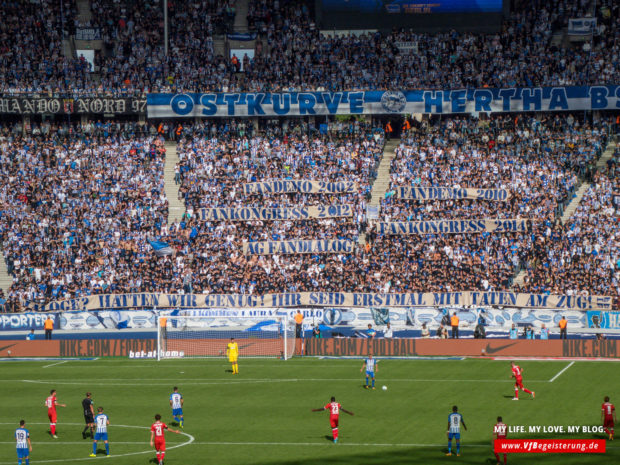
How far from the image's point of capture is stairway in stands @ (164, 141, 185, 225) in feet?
202

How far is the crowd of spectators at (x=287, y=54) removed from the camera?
215 feet

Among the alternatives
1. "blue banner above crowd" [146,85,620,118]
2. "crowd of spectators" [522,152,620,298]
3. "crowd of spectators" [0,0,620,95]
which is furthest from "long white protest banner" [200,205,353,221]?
"crowd of spectators" [522,152,620,298]

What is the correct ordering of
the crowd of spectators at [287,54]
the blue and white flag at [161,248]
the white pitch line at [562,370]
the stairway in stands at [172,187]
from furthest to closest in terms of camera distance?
1. the crowd of spectators at [287,54]
2. the stairway in stands at [172,187]
3. the blue and white flag at [161,248]
4. the white pitch line at [562,370]

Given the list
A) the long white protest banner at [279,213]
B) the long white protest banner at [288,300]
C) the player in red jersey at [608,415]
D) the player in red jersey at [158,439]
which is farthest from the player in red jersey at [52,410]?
the long white protest banner at [279,213]

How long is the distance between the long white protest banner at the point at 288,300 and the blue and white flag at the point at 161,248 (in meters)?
3.38

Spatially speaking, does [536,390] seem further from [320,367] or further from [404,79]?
[404,79]

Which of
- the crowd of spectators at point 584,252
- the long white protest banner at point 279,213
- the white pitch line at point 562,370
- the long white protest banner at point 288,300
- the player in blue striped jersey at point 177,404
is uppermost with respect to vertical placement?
the long white protest banner at point 279,213

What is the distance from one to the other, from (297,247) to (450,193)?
1023 cm

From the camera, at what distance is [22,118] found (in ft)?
220

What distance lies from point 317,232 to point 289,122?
11118mm

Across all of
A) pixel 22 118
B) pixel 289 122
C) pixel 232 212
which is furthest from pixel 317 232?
pixel 22 118

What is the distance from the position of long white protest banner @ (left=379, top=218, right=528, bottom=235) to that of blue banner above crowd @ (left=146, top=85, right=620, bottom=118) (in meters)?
9.76

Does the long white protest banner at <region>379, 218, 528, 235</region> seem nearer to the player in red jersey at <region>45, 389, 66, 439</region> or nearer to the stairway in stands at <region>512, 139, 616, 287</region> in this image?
the stairway in stands at <region>512, 139, 616, 287</region>

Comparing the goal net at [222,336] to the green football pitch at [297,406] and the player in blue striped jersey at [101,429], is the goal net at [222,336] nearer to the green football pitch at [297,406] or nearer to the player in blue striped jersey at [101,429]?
the green football pitch at [297,406]
